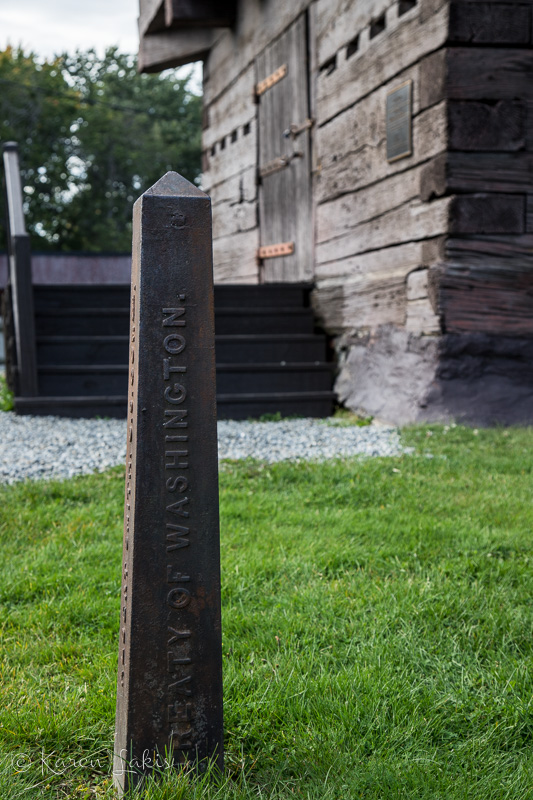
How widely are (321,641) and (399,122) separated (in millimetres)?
4708

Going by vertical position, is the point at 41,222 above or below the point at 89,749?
above

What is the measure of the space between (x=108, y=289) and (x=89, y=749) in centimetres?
617

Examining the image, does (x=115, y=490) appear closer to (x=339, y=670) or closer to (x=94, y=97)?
(x=339, y=670)

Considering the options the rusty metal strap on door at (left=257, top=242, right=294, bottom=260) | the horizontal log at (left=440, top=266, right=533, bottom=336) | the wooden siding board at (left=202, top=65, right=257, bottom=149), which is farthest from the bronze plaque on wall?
the wooden siding board at (left=202, top=65, right=257, bottom=149)

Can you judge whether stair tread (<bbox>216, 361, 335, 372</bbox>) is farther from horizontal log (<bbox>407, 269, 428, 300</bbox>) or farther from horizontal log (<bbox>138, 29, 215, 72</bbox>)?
horizontal log (<bbox>138, 29, 215, 72</bbox>)

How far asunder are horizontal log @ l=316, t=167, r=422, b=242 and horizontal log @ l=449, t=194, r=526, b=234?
50 cm

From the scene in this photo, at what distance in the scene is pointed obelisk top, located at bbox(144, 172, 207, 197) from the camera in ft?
4.96

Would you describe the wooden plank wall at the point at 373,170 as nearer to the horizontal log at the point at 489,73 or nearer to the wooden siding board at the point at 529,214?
the horizontal log at the point at 489,73

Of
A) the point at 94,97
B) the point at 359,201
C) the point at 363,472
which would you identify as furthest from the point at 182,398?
the point at 94,97

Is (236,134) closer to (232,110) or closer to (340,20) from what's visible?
(232,110)

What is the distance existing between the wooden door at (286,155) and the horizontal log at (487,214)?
8.16 ft

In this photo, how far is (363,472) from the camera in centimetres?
418

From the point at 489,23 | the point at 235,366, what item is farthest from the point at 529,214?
the point at 235,366

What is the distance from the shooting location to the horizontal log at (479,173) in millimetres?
5336
